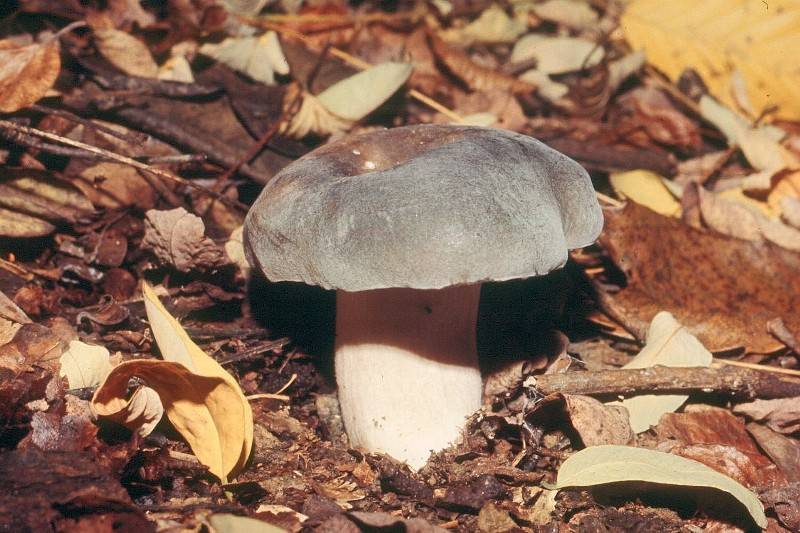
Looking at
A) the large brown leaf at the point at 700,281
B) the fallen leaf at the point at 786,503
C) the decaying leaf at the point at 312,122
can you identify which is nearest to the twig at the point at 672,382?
the large brown leaf at the point at 700,281

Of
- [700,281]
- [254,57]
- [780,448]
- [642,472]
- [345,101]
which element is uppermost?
[254,57]

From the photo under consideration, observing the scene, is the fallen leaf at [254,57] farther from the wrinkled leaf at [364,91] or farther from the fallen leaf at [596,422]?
the fallen leaf at [596,422]

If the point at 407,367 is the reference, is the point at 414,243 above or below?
above

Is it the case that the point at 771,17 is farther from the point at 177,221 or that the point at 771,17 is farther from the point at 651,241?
the point at 177,221

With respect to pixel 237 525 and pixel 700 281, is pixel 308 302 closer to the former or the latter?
pixel 237 525

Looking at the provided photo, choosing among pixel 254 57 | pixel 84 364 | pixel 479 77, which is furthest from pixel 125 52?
pixel 479 77

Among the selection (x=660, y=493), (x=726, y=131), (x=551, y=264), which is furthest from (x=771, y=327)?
(x=726, y=131)

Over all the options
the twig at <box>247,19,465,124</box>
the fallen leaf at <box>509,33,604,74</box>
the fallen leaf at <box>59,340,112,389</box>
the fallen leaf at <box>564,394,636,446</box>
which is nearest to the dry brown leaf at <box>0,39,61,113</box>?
the fallen leaf at <box>59,340,112,389</box>
